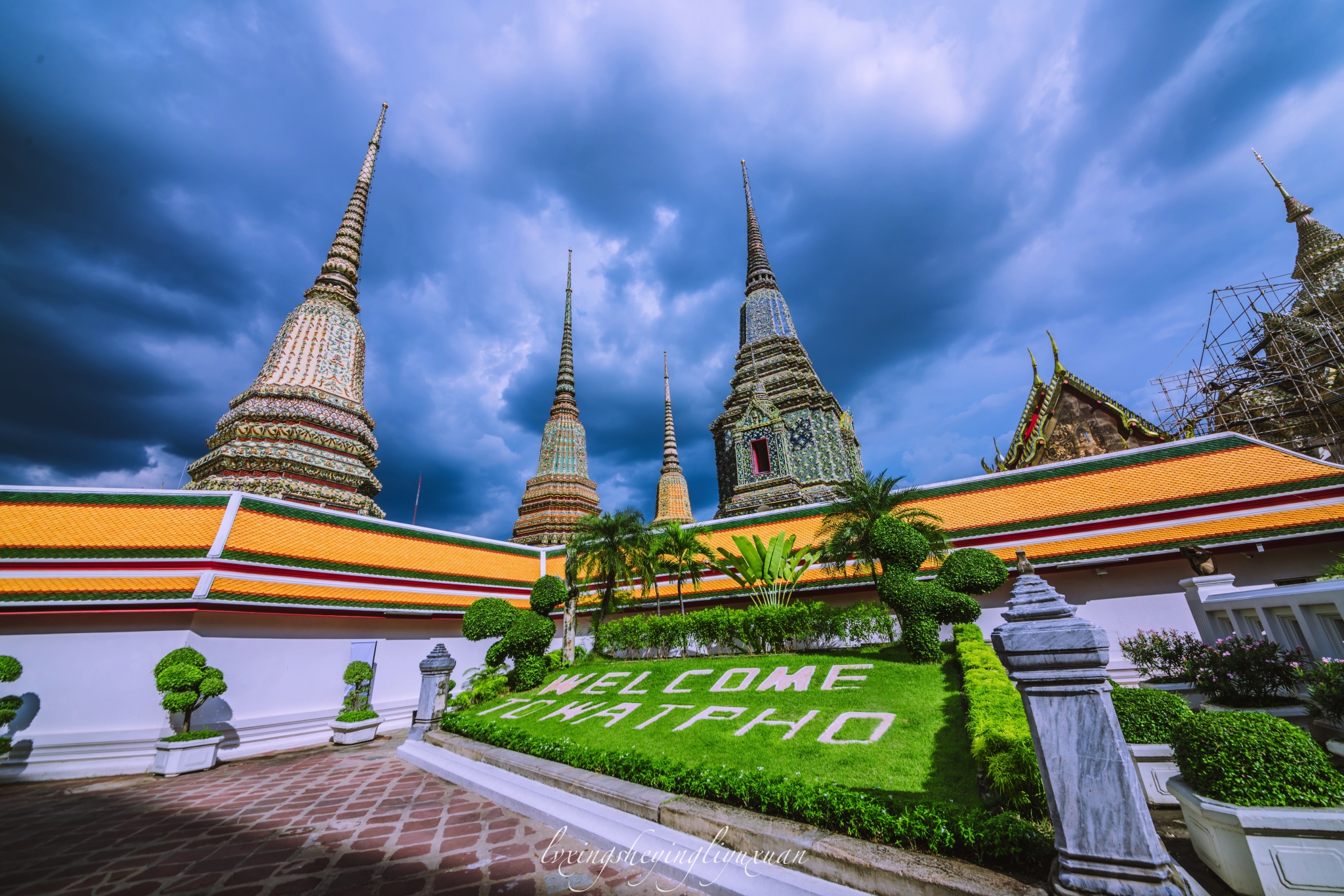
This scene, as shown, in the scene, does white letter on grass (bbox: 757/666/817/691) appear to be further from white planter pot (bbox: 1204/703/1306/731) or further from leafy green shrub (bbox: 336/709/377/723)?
leafy green shrub (bbox: 336/709/377/723)

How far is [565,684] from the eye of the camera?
42.7ft

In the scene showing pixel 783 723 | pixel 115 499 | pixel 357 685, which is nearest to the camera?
pixel 783 723

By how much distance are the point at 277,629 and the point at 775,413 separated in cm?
1965

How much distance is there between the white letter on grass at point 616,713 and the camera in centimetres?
945

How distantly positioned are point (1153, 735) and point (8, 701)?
16.8 metres

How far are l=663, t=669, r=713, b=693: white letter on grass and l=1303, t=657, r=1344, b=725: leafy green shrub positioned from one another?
816cm

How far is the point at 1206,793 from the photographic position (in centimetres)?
322

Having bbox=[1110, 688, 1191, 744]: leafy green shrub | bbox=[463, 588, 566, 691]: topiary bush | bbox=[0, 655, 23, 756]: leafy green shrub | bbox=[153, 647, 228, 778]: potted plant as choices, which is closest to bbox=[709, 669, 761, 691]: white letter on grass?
bbox=[463, 588, 566, 691]: topiary bush

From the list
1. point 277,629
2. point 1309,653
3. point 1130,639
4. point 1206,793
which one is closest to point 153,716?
point 277,629

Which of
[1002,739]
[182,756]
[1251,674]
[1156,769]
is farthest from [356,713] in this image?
[1251,674]

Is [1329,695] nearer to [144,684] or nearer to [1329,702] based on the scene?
[1329,702]

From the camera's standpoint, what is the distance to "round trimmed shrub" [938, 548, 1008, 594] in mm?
10906

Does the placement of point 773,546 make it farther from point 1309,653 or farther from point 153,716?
point 153,716

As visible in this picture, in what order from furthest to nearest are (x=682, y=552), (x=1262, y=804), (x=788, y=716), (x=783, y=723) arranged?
(x=682, y=552), (x=788, y=716), (x=783, y=723), (x=1262, y=804)
